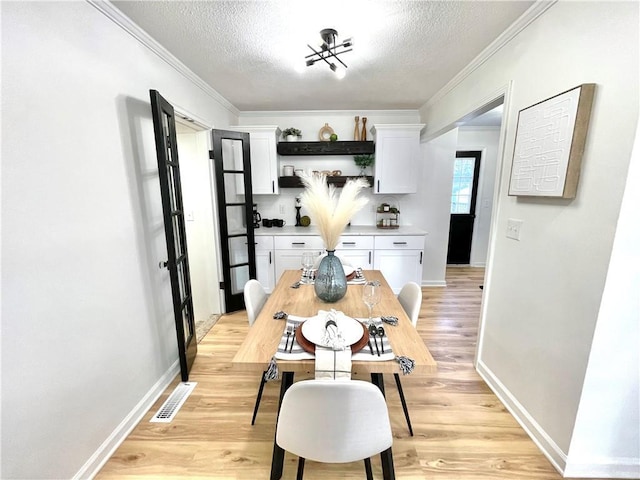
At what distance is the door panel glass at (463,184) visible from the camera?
4426mm

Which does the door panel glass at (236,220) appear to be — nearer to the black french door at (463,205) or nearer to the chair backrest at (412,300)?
the chair backrest at (412,300)

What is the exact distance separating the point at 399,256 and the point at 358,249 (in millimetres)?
545

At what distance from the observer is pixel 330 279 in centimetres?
148

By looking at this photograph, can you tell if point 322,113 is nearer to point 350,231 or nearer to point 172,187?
point 350,231

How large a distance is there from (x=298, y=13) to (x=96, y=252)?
1723 millimetres

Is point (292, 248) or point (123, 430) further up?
point (292, 248)

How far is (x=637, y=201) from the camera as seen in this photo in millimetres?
1026

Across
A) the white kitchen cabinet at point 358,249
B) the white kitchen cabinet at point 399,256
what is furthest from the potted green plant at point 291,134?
the white kitchen cabinet at point 399,256

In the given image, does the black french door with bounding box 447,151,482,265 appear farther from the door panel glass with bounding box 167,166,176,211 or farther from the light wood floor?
the door panel glass with bounding box 167,166,176,211

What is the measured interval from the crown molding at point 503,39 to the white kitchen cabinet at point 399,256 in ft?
5.52

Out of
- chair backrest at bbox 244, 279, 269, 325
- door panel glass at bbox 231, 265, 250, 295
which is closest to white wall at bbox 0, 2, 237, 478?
chair backrest at bbox 244, 279, 269, 325

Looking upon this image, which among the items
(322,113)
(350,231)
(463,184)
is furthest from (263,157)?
(463,184)

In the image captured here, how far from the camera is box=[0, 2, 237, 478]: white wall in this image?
972 mm

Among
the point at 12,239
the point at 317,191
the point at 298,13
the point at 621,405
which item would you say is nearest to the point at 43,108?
the point at 12,239
